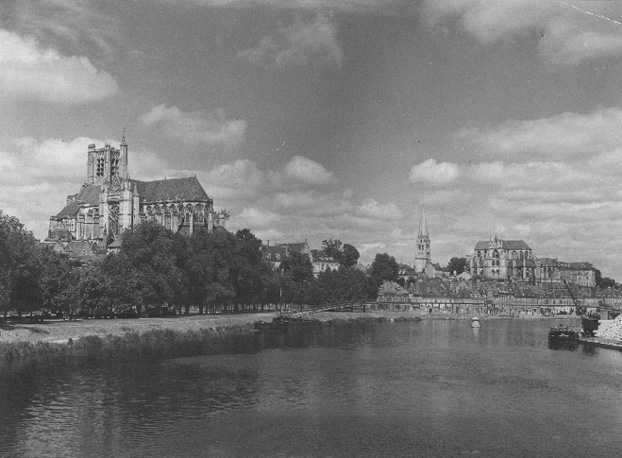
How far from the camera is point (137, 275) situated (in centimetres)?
9975

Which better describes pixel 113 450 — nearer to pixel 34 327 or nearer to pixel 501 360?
pixel 34 327

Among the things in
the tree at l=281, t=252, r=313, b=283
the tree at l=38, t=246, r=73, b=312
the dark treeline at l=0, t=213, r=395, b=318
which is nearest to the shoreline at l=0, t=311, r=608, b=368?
the tree at l=38, t=246, r=73, b=312

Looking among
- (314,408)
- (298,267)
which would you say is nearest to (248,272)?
(298,267)

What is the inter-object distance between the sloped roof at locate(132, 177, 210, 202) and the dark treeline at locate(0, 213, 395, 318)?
30.1m

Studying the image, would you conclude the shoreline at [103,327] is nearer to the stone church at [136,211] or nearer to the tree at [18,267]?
the tree at [18,267]

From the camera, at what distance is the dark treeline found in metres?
81.3

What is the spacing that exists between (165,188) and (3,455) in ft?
492

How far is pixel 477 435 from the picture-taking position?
40.5 m

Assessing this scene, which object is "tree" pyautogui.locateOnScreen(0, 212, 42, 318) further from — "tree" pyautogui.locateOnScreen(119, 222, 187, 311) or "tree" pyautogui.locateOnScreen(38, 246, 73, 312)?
"tree" pyautogui.locateOnScreen(119, 222, 187, 311)

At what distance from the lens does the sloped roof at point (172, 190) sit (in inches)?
6909

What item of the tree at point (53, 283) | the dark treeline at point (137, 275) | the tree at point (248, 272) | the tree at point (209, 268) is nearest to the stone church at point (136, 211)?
the dark treeline at point (137, 275)

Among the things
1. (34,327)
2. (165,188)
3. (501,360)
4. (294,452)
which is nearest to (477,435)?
(294,452)

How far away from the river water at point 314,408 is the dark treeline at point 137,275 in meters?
22.8

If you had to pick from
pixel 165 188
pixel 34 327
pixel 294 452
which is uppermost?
pixel 165 188
